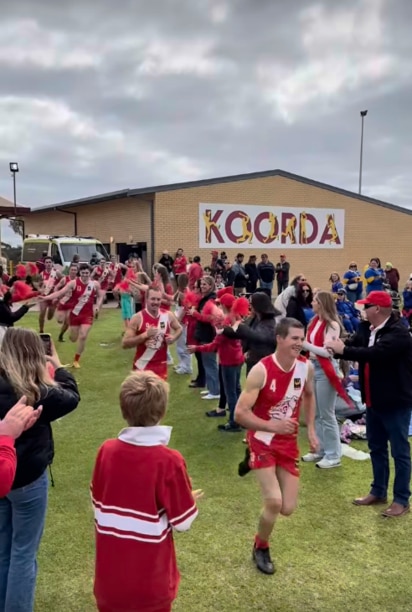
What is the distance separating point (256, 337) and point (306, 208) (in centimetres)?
2241

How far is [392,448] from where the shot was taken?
451 centimetres

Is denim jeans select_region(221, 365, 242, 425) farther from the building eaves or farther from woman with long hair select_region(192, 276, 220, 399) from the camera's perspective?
the building eaves

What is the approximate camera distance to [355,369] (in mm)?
8438

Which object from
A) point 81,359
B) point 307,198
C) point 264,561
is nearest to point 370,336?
point 264,561

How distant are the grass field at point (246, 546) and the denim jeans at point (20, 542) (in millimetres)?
602

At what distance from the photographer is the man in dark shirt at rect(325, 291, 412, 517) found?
4359 mm

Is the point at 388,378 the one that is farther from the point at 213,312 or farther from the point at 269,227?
the point at 269,227

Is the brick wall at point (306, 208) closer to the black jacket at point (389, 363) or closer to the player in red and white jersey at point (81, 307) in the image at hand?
the player in red and white jersey at point (81, 307)

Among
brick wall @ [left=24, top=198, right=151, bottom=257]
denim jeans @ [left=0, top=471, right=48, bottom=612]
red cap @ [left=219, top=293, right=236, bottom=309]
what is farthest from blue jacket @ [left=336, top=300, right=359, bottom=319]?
brick wall @ [left=24, top=198, right=151, bottom=257]

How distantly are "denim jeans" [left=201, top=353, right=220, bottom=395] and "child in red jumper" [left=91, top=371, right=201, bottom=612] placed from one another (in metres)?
5.36

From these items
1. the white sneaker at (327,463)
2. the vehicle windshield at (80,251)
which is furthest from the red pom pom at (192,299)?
the vehicle windshield at (80,251)

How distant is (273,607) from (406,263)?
29.3m

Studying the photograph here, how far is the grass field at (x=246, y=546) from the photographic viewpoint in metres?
3.46

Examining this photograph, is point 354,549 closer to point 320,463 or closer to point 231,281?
point 320,463
